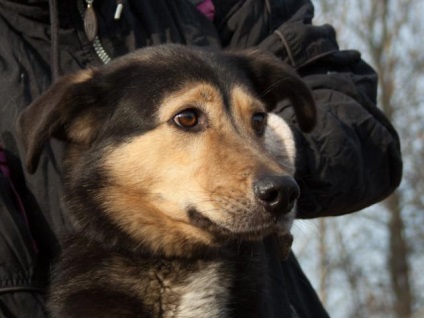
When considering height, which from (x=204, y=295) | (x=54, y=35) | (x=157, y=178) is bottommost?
(x=204, y=295)

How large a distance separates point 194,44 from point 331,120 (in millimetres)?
665

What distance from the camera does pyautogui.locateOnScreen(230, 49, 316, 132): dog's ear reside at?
3.18 metres

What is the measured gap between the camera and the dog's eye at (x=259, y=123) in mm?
3029

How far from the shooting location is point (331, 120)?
10.8 ft

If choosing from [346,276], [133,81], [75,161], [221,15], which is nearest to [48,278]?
[75,161]

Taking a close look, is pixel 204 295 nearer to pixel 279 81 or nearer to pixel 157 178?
pixel 157 178

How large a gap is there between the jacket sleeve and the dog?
24 cm

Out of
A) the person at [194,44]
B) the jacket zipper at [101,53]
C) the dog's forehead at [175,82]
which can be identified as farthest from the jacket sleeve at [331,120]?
the jacket zipper at [101,53]

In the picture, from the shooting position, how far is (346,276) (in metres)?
18.5

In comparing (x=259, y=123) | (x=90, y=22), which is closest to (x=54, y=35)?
(x=90, y=22)

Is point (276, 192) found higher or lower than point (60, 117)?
lower

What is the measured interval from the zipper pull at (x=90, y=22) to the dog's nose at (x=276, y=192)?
965 millimetres

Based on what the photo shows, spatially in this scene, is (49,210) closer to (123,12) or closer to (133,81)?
(133,81)

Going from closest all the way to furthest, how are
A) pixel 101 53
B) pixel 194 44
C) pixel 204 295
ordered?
1. pixel 204 295
2. pixel 101 53
3. pixel 194 44
